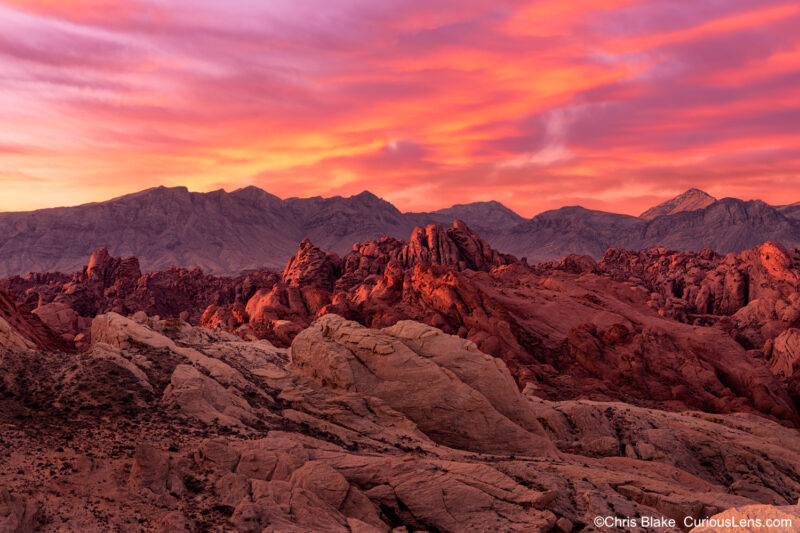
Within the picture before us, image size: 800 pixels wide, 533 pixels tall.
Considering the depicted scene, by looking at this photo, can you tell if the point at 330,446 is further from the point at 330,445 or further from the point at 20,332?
the point at 20,332

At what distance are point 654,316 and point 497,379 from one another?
64132 mm

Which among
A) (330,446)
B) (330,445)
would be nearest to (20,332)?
(330,445)

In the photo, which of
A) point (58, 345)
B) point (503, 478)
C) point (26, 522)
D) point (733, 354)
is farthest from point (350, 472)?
point (733, 354)

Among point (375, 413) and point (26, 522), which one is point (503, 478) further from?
point (26, 522)

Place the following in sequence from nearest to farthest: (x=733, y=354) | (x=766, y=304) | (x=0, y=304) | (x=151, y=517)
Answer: (x=151, y=517)
(x=0, y=304)
(x=733, y=354)
(x=766, y=304)

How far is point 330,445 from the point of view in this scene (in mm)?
23969

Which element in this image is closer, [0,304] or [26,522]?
[26,522]

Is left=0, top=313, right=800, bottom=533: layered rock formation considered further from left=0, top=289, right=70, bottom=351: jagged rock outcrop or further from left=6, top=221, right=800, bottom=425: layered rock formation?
left=6, top=221, right=800, bottom=425: layered rock formation

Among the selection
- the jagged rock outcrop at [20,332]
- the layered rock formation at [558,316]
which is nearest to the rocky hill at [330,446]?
the jagged rock outcrop at [20,332]

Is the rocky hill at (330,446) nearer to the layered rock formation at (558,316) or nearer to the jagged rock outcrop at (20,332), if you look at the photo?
the jagged rock outcrop at (20,332)

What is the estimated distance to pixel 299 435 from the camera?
24.4 meters

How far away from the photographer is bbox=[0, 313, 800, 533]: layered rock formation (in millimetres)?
17984

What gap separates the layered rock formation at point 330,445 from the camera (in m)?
18.0

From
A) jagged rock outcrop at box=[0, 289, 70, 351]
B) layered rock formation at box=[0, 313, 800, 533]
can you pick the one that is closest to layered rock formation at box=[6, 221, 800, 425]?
jagged rock outcrop at box=[0, 289, 70, 351]
